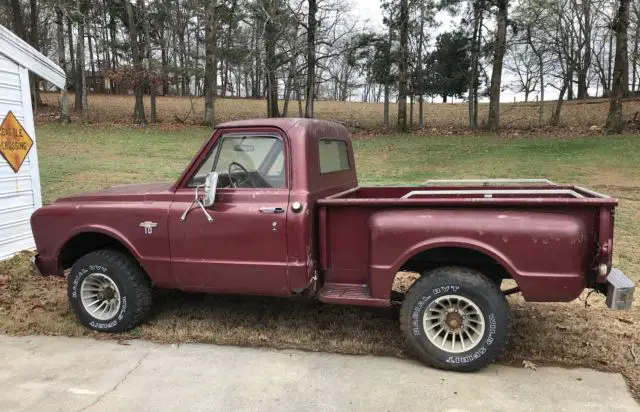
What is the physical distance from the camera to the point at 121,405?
333cm

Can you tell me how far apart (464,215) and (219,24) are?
91.0ft

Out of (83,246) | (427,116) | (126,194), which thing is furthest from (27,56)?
(427,116)

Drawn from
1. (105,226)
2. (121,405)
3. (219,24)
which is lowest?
(121,405)

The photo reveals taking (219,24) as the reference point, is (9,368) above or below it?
below

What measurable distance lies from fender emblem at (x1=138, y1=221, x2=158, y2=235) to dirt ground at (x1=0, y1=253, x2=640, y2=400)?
880 millimetres

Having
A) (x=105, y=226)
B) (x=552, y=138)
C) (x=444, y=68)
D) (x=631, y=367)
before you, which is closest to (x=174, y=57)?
(x=444, y=68)

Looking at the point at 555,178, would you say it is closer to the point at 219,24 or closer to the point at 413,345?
the point at 413,345

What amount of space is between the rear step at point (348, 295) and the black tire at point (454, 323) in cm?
25

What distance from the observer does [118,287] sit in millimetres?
4391

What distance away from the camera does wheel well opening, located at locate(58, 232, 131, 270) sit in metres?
4.65

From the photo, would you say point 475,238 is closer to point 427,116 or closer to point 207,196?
point 207,196

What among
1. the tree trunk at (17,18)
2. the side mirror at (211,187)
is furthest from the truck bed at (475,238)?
the tree trunk at (17,18)

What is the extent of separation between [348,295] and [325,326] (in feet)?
2.51

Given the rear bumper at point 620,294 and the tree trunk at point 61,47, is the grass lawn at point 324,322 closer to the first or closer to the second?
the rear bumper at point 620,294
